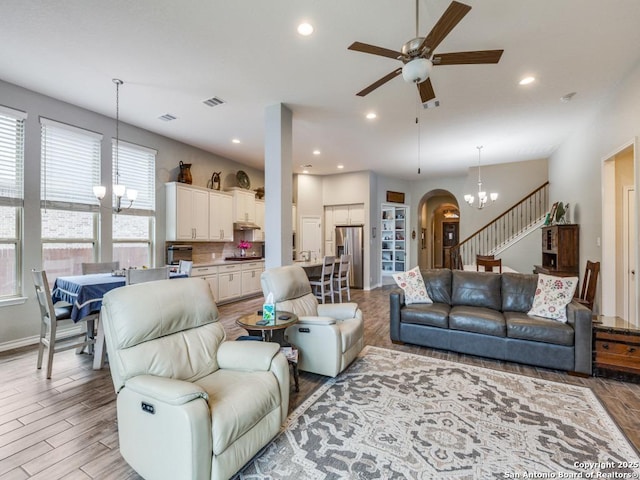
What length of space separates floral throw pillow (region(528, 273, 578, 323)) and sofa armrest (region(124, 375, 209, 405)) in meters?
3.54

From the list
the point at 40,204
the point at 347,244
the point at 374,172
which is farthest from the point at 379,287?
the point at 40,204

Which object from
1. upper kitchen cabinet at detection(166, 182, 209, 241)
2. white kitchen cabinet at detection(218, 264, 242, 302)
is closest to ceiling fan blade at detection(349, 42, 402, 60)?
upper kitchen cabinet at detection(166, 182, 209, 241)

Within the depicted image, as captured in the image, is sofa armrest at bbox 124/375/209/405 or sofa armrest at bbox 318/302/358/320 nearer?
sofa armrest at bbox 124/375/209/405

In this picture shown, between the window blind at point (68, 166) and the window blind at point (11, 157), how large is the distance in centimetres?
21

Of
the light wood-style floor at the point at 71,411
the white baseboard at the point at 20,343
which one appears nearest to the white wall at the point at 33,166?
the white baseboard at the point at 20,343

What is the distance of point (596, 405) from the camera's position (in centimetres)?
245

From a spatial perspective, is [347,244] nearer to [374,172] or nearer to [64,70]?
[374,172]

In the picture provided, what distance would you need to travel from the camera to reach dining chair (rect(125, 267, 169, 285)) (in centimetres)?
326

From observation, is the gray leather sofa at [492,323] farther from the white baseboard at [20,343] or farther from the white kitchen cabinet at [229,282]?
the white baseboard at [20,343]

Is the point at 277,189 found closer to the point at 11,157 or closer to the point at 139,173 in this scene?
the point at 139,173

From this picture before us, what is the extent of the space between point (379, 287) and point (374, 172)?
3289 millimetres

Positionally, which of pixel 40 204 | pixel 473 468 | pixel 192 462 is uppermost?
pixel 40 204

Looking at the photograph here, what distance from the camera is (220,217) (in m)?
6.49

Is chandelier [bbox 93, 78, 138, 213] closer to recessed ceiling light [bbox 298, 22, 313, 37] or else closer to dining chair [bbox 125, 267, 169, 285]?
dining chair [bbox 125, 267, 169, 285]
